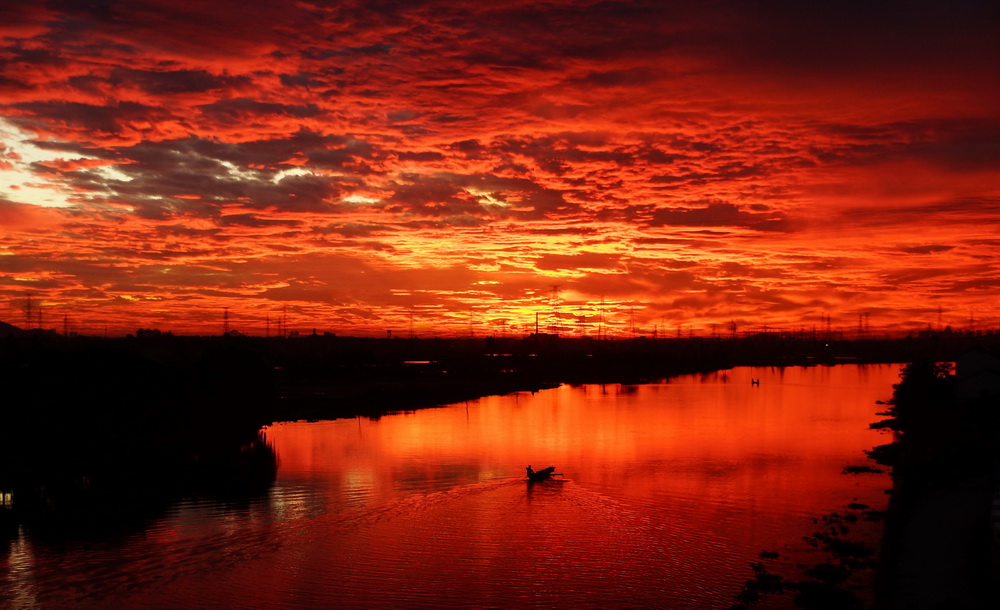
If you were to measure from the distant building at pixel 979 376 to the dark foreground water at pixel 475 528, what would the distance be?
11.3m

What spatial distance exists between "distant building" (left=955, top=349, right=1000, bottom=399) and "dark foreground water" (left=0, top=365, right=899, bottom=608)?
444 inches

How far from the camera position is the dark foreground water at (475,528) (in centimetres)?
2152

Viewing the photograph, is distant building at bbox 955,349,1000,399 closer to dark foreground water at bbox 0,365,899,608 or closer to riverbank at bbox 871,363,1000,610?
riverbank at bbox 871,363,1000,610

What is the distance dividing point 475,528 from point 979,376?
46.8 meters

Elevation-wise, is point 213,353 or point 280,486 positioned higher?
point 213,353

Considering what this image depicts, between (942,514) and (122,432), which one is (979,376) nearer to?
(942,514)

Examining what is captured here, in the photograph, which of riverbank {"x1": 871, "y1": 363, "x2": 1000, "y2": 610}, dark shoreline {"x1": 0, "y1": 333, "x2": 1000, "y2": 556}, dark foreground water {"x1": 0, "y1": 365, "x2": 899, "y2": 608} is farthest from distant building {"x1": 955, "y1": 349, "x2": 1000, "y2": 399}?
dark shoreline {"x1": 0, "y1": 333, "x2": 1000, "y2": 556}

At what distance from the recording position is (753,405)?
77125 millimetres

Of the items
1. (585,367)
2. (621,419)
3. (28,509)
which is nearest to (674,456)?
(621,419)

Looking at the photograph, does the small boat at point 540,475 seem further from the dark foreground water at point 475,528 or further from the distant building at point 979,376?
the distant building at point 979,376

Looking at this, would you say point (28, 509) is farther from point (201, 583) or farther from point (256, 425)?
point (256, 425)

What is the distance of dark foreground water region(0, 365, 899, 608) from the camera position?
2152 centimetres

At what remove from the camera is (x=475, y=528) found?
28.0 metres

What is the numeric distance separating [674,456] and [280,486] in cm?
2123
